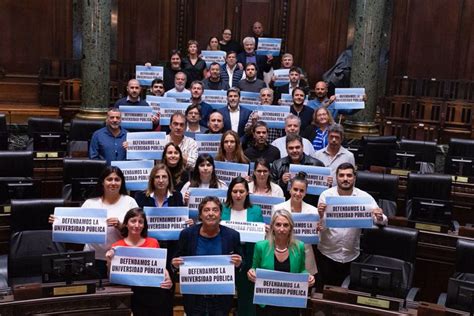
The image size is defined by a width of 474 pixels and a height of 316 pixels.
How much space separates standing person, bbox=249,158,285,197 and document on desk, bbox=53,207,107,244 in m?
1.41

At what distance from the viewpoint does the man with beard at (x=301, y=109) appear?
7.66 meters

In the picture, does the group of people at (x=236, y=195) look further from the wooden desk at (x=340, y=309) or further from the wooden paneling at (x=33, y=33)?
the wooden paneling at (x=33, y=33)

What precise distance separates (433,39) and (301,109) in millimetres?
5886

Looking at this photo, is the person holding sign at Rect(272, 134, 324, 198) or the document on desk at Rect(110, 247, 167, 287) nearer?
the document on desk at Rect(110, 247, 167, 287)

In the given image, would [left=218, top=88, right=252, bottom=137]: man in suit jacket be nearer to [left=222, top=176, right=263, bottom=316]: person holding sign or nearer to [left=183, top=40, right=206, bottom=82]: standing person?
[left=183, top=40, right=206, bottom=82]: standing person

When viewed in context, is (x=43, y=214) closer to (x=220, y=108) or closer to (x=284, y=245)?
(x=284, y=245)

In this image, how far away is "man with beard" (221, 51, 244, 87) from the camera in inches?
367

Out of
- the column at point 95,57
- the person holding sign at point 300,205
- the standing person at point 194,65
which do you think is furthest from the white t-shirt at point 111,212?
the column at point 95,57

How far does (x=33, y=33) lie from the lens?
42.7 feet

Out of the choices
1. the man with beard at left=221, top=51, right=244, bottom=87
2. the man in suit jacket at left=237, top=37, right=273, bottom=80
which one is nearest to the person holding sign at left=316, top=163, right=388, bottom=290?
the man with beard at left=221, top=51, right=244, bottom=87

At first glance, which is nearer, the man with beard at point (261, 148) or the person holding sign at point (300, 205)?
the person holding sign at point (300, 205)

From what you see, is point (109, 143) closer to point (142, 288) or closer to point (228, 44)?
point (142, 288)

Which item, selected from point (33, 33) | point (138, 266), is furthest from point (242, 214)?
point (33, 33)

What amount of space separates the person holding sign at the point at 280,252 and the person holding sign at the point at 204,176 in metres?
1.13
